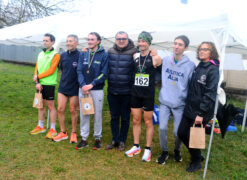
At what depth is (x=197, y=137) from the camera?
2988 millimetres

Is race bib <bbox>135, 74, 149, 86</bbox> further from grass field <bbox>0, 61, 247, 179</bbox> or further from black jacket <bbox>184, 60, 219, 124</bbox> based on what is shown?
grass field <bbox>0, 61, 247, 179</bbox>

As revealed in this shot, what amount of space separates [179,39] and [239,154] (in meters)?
2.51

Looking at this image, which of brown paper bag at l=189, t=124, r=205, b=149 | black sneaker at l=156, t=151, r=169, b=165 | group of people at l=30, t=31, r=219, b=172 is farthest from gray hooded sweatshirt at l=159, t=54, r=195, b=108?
black sneaker at l=156, t=151, r=169, b=165

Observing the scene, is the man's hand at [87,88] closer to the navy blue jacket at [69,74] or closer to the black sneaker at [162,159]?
the navy blue jacket at [69,74]

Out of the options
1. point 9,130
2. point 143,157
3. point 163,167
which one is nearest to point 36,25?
point 9,130

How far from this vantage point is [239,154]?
4152mm

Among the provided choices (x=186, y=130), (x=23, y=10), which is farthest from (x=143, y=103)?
(x=23, y=10)

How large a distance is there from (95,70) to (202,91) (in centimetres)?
170

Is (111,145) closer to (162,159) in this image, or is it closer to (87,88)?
(162,159)

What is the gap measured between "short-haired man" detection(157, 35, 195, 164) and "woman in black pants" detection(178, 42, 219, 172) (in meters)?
0.10

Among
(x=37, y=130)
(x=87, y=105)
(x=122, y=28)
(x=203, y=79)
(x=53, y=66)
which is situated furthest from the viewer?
(x=37, y=130)

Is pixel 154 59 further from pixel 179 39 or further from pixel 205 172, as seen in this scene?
pixel 205 172

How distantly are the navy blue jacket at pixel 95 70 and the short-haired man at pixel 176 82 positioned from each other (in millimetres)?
972

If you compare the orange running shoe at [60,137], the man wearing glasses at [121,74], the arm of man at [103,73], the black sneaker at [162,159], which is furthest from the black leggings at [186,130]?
the orange running shoe at [60,137]
